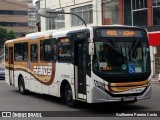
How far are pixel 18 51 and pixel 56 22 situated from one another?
25808mm

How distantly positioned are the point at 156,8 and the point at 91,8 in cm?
910

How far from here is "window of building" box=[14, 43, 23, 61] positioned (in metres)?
20.3

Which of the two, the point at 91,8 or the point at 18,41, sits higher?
the point at 91,8

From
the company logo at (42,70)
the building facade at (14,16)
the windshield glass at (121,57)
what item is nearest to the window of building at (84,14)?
the company logo at (42,70)

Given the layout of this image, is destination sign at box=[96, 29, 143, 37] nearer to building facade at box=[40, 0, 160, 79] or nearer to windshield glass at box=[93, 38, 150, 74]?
windshield glass at box=[93, 38, 150, 74]

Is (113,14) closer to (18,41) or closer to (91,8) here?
(91,8)

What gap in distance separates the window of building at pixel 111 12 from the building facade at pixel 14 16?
265 feet

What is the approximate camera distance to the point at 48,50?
54.4 ft

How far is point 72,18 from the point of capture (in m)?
43.1

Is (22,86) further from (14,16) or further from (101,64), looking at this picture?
(14,16)

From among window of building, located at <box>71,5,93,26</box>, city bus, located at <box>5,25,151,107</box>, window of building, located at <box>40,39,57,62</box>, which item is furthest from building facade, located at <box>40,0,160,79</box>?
city bus, located at <box>5,25,151,107</box>

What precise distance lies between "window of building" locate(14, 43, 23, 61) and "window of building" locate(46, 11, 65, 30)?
23658mm

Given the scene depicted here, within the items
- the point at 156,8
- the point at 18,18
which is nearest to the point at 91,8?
the point at 156,8

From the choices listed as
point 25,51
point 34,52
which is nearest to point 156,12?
point 25,51
